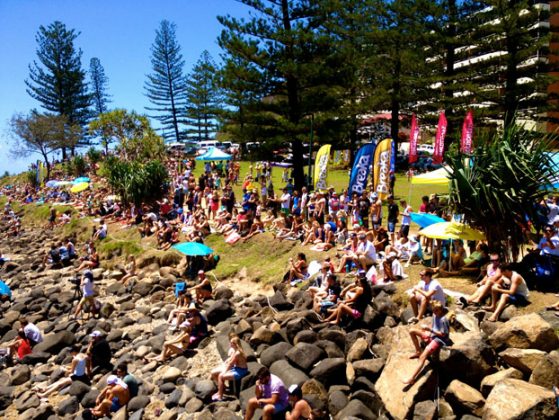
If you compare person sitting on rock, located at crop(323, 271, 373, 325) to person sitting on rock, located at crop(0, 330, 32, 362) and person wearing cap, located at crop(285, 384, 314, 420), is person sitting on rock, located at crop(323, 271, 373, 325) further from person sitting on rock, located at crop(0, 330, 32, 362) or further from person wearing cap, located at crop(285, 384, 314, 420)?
person sitting on rock, located at crop(0, 330, 32, 362)

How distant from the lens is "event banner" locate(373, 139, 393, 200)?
16.7 meters

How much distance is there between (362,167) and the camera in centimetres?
1686

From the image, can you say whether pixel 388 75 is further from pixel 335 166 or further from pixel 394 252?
pixel 394 252

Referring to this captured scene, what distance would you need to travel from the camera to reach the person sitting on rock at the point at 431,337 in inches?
307

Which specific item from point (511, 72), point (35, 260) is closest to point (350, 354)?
point (35, 260)

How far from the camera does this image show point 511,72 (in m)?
28.4

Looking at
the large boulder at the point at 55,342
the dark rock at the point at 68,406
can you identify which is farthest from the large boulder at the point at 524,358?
the large boulder at the point at 55,342

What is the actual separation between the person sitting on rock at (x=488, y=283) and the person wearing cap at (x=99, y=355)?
879 centimetres

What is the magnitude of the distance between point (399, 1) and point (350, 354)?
28030 mm

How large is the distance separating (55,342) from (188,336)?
14.5 ft

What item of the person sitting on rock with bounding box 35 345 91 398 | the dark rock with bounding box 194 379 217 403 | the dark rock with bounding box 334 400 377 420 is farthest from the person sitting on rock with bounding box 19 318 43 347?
the dark rock with bounding box 334 400 377 420

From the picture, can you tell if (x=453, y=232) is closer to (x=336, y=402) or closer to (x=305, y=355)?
(x=305, y=355)

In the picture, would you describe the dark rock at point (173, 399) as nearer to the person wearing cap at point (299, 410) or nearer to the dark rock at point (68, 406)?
the dark rock at point (68, 406)

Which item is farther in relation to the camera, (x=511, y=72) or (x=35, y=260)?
(x=511, y=72)
